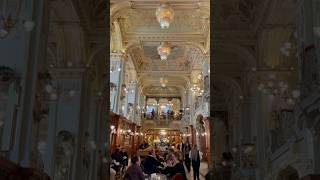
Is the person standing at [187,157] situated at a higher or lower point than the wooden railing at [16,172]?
higher

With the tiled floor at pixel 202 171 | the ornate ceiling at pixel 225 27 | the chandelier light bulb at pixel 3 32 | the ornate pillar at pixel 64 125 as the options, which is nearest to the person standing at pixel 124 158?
the tiled floor at pixel 202 171

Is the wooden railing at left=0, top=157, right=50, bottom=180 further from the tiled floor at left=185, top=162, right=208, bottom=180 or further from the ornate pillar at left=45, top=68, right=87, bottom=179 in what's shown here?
the tiled floor at left=185, top=162, right=208, bottom=180

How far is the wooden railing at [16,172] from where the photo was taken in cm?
499

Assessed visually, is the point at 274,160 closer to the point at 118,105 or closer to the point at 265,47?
the point at 265,47

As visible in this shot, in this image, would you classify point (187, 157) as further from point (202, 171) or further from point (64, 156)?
point (64, 156)

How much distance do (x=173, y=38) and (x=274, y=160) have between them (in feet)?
21.7

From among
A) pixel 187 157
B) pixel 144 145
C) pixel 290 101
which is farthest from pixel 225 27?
pixel 290 101

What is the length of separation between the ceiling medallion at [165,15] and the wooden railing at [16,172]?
6.70 m

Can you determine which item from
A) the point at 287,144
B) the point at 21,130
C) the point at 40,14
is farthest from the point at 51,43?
the point at 287,144

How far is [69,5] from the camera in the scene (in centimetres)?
843

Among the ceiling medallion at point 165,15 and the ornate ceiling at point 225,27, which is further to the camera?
the ceiling medallion at point 165,15

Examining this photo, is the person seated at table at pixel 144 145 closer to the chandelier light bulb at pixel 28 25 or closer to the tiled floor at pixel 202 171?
the tiled floor at pixel 202 171

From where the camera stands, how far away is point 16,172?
17.9 ft

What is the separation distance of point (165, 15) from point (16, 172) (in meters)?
7.85
